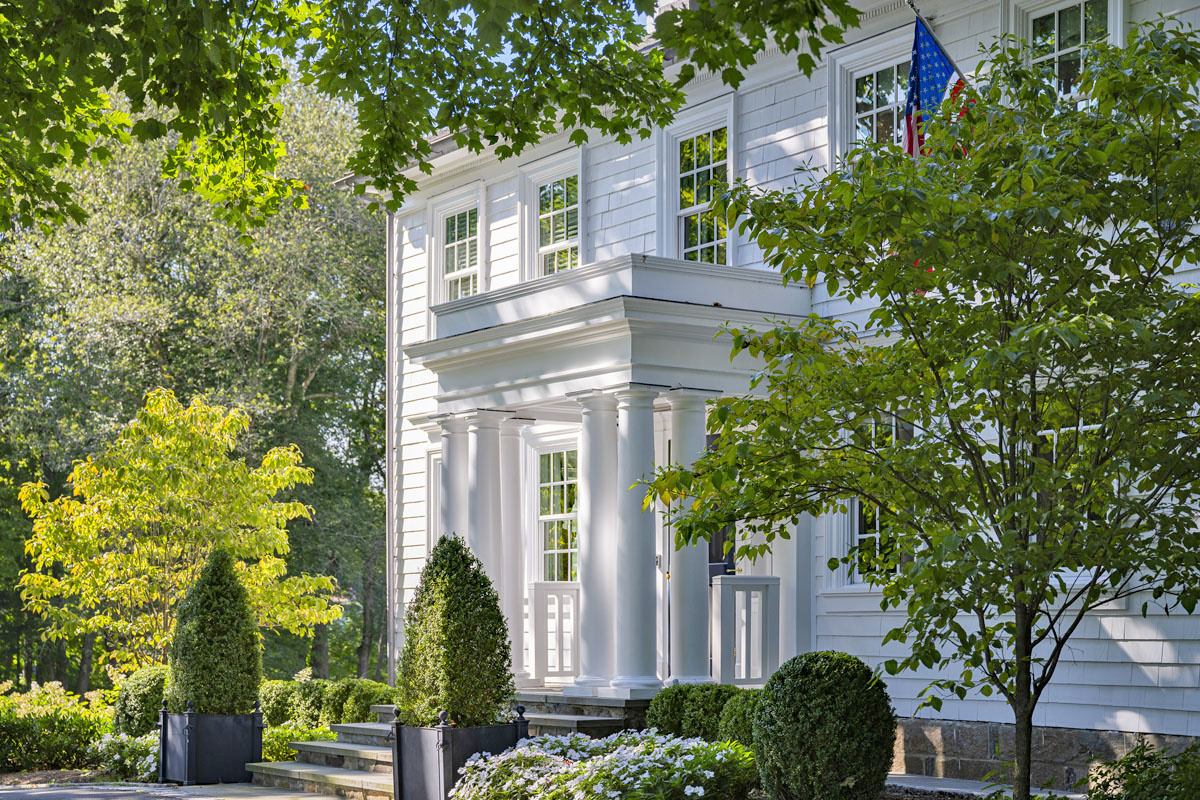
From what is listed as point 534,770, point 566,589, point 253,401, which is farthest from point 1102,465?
point 253,401

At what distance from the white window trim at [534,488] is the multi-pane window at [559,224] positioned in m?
2.07

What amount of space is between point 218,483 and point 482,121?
31.0 feet

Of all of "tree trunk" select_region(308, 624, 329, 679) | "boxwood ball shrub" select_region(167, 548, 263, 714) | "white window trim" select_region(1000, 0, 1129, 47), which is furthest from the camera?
"tree trunk" select_region(308, 624, 329, 679)

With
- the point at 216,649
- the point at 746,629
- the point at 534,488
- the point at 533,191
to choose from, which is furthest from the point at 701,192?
the point at 216,649

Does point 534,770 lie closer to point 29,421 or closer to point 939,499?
point 939,499

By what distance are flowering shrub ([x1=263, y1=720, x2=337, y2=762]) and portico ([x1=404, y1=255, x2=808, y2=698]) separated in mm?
2921

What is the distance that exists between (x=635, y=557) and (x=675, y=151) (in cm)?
519

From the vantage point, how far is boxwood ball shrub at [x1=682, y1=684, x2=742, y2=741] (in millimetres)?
11422

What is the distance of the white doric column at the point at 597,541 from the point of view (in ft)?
41.0

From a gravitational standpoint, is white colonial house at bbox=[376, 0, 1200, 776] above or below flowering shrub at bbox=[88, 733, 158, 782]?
above

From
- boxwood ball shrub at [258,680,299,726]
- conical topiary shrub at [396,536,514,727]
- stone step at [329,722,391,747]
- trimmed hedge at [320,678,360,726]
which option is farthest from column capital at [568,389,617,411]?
boxwood ball shrub at [258,680,299,726]

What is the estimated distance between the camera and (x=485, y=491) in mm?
14055

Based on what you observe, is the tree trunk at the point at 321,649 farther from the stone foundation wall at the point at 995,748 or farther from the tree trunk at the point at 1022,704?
the tree trunk at the point at 1022,704

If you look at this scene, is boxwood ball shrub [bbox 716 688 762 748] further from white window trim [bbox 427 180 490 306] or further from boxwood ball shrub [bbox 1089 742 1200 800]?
white window trim [bbox 427 180 490 306]
